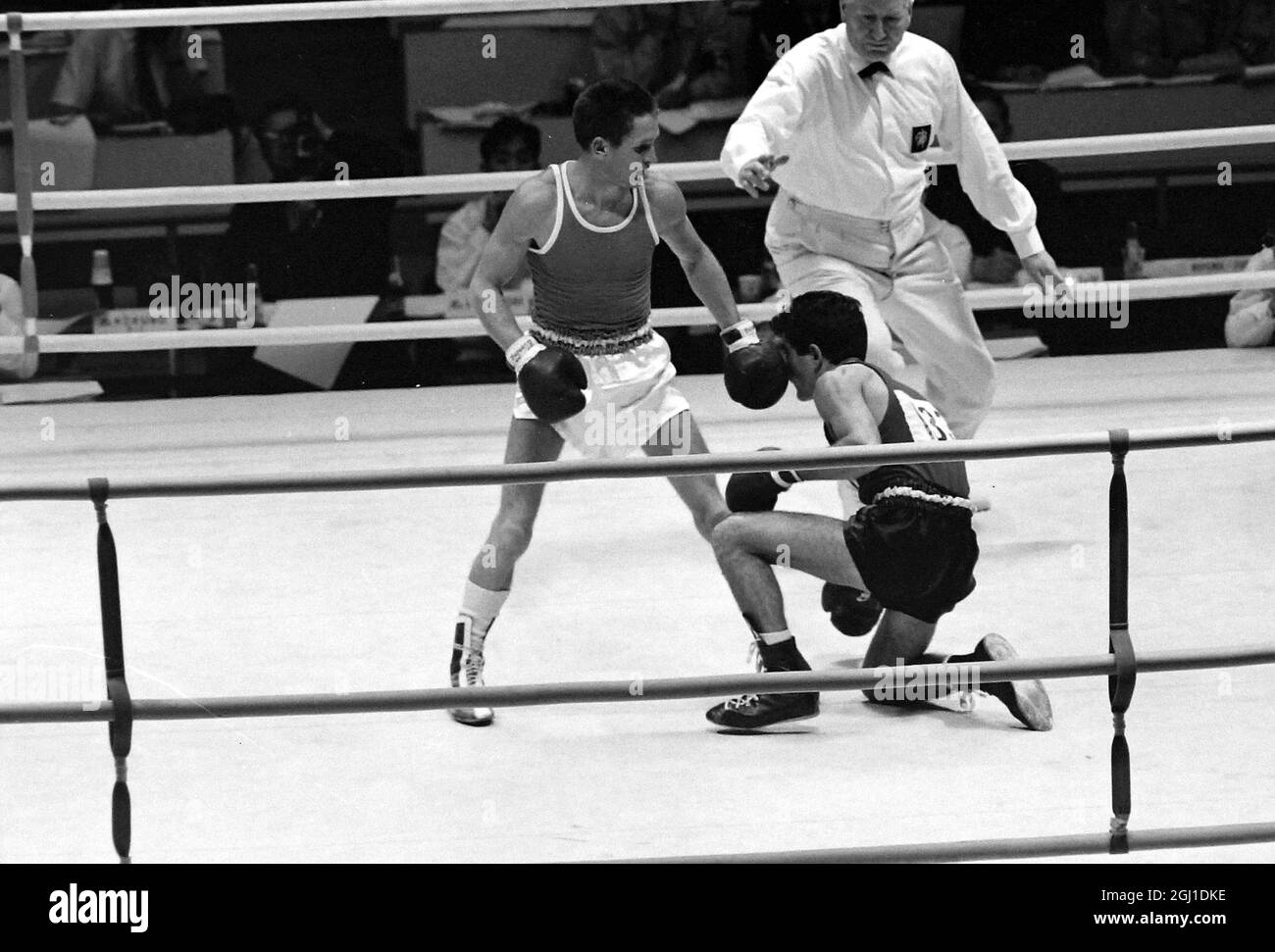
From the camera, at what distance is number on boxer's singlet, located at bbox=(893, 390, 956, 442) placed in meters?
3.79

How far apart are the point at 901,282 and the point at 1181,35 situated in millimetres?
2841

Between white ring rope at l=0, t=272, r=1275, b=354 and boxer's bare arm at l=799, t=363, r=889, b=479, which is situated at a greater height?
white ring rope at l=0, t=272, r=1275, b=354

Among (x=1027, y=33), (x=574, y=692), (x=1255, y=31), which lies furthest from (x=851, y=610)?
(x=1255, y=31)

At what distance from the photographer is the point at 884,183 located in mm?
4562

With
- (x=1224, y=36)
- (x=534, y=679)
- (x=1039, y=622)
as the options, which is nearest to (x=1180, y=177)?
(x=1224, y=36)

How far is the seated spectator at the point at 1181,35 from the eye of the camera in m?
7.05

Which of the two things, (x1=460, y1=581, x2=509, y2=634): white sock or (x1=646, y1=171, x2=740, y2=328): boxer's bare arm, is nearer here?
(x1=460, y1=581, x2=509, y2=634): white sock

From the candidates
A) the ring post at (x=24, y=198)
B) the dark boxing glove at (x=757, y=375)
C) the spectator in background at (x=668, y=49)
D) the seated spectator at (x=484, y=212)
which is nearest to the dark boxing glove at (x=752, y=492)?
the dark boxing glove at (x=757, y=375)

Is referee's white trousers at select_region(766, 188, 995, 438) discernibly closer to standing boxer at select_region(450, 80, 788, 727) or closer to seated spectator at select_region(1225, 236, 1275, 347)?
standing boxer at select_region(450, 80, 788, 727)

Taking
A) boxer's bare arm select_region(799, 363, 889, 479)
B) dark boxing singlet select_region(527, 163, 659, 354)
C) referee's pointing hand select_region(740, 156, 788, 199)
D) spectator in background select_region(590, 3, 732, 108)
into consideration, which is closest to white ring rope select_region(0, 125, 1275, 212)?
spectator in background select_region(590, 3, 732, 108)

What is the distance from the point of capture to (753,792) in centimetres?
341

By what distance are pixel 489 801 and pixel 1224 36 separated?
486 cm

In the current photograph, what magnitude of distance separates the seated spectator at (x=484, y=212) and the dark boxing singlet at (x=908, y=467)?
2.89 metres

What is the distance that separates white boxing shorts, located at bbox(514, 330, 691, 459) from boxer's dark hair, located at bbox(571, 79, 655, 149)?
44 centimetres
